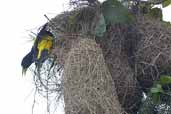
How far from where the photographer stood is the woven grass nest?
2500 mm

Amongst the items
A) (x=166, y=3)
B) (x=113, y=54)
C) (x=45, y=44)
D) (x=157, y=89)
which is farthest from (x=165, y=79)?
(x=45, y=44)

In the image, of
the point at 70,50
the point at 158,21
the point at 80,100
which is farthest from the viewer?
the point at 158,21

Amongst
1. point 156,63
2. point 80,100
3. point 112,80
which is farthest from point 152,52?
point 80,100

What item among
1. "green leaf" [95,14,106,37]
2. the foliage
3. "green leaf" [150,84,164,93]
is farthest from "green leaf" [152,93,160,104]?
the foliage

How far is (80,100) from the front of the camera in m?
2.42

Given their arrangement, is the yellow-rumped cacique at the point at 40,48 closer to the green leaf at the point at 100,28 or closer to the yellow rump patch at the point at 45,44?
the yellow rump patch at the point at 45,44

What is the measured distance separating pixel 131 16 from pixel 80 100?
17.3 inches

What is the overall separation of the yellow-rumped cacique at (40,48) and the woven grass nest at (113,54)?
3 cm

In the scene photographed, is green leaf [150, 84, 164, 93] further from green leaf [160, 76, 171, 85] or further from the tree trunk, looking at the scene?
the tree trunk

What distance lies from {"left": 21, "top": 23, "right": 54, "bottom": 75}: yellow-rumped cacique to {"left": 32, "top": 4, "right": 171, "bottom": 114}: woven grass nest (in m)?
0.03

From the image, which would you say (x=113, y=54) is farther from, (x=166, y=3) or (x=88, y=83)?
(x=166, y=3)

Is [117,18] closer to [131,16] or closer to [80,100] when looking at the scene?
[131,16]

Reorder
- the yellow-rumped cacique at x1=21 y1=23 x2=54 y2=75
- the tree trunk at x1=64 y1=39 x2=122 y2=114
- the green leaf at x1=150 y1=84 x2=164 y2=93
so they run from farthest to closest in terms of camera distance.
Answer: the yellow-rumped cacique at x1=21 y1=23 x2=54 y2=75
the green leaf at x1=150 y1=84 x2=164 y2=93
the tree trunk at x1=64 y1=39 x2=122 y2=114

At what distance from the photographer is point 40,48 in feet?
8.95
